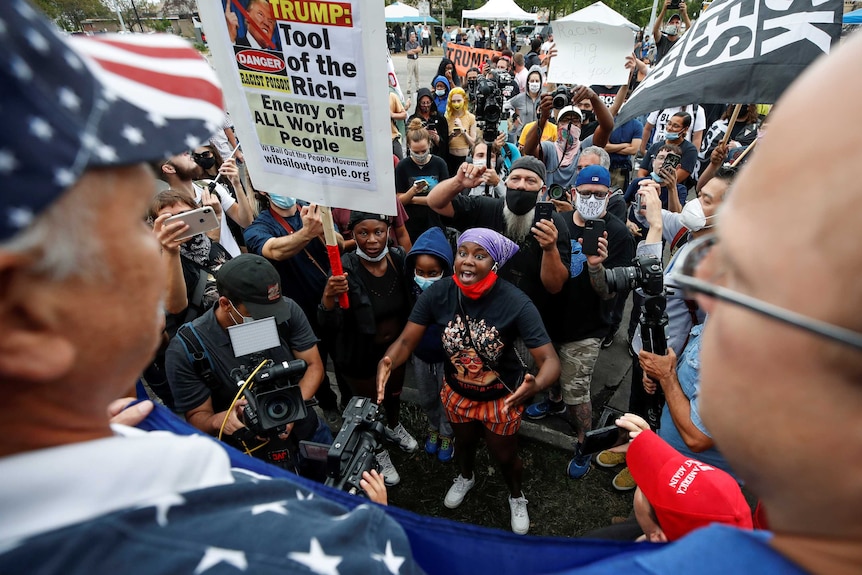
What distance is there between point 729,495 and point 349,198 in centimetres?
235

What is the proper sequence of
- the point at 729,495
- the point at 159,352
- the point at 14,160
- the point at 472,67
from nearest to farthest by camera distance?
the point at 14,160 < the point at 729,495 < the point at 159,352 < the point at 472,67

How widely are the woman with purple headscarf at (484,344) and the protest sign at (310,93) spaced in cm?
69

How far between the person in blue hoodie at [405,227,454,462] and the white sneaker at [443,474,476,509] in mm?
344

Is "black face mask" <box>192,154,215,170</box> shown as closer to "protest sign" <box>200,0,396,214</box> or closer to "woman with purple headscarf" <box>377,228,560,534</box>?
"protest sign" <box>200,0,396,214</box>

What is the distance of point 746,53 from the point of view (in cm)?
293

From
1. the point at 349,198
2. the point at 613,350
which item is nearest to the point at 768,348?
the point at 349,198

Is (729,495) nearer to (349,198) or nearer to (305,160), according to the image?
(349,198)

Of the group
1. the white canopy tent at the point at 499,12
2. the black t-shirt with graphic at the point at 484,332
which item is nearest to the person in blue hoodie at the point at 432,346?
the black t-shirt with graphic at the point at 484,332

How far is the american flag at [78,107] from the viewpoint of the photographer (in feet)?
1.57

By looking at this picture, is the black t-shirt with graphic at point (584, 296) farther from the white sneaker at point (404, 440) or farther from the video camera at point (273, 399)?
the video camera at point (273, 399)

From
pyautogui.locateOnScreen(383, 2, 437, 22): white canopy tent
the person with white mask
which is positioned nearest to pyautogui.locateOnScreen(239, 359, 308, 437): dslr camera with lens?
the person with white mask

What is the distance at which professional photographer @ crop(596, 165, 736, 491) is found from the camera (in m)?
2.87

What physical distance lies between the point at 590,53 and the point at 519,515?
6222 millimetres

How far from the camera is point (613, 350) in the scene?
4977 mm
